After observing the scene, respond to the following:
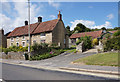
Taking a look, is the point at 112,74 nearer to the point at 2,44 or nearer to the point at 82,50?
the point at 82,50

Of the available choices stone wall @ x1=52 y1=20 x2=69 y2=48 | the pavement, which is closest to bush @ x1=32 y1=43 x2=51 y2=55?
stone wall @ x1=52 y1=20 x2=69 y2=48

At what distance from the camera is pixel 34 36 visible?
29.8 m

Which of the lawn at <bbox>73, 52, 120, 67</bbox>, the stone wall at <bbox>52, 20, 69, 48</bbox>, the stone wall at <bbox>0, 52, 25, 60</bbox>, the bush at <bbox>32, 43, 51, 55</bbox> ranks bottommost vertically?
the stone wall at <bbox>0, 52, 25, 60</bbox>

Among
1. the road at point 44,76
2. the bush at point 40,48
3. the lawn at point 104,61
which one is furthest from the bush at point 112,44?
the bush at point 40,48

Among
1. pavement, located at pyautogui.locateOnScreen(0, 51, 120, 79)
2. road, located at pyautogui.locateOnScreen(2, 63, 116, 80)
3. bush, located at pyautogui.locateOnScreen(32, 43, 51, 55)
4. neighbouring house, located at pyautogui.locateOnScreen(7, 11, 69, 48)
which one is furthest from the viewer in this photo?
neighbouring house, located at pyautogui.locateOnScreen(7, 11, 69, 48)

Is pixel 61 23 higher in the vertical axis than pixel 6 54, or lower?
higher

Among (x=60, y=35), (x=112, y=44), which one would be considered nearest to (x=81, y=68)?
(x=112, y=44)

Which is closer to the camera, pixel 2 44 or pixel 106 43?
pixel 106 43

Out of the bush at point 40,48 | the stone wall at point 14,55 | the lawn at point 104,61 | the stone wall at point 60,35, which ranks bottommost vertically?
the stone wall at point 14,55

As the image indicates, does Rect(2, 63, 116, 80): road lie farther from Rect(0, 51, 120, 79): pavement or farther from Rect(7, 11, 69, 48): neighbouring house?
Rect(7, 11, 69, 48): neighbouring house

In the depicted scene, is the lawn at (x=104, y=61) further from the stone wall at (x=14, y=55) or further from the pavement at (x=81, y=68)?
the stone wall at (x=14, y=55)

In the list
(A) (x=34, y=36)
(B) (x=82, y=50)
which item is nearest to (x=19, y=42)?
(A) (x=34, y=36)

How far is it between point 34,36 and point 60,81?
2498 cm

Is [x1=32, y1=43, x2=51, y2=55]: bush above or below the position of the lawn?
above
